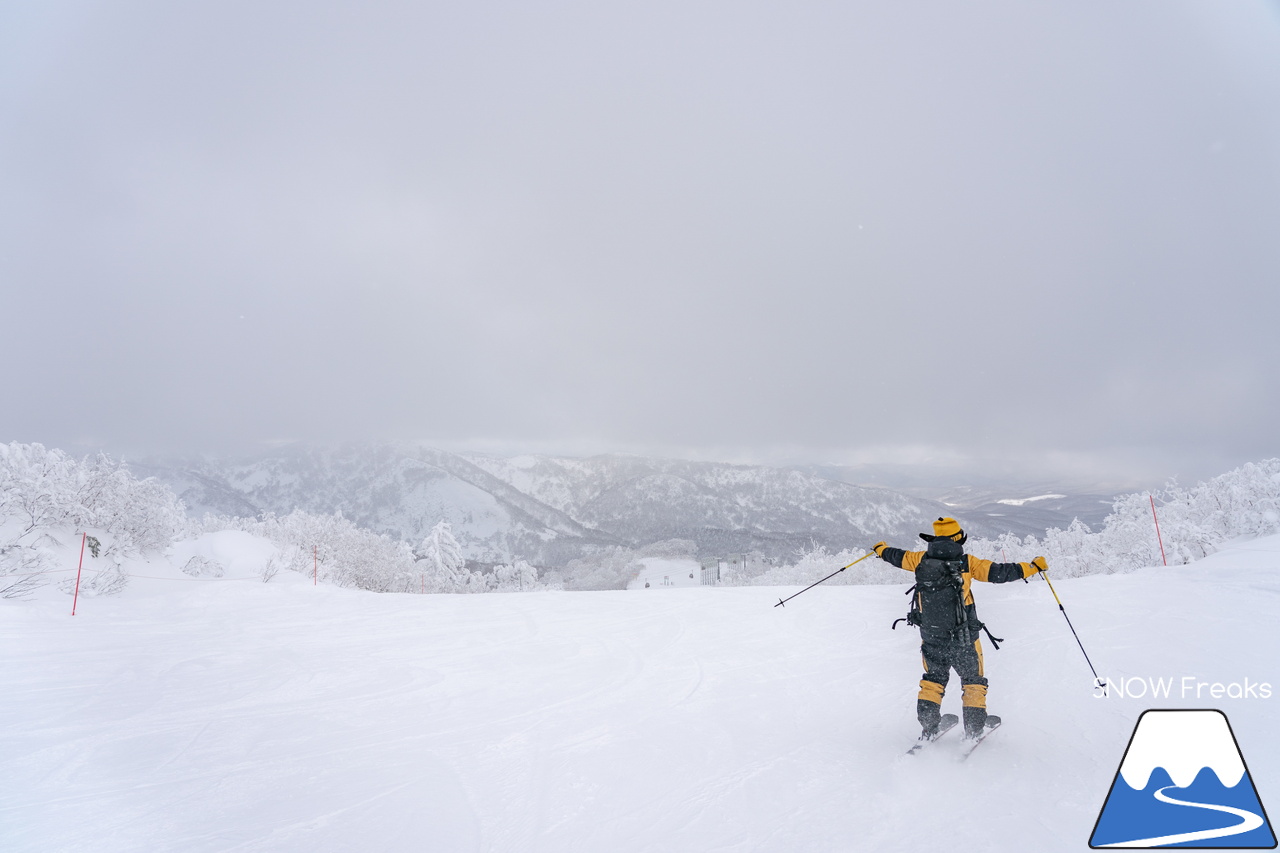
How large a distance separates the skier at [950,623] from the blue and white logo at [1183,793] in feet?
4.31

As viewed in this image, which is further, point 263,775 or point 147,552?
point 147,552

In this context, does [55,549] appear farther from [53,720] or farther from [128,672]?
[53,720]

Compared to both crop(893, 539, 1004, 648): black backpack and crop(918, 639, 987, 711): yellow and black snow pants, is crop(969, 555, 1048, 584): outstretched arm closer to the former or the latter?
crop(893, 539, 1004, 648): black backpack

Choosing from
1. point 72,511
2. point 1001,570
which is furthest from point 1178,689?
point 72,511

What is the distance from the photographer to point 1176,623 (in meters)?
9.51

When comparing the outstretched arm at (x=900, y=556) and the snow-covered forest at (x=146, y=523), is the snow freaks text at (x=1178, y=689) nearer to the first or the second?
the outstretched arm at (x=900, y=556)

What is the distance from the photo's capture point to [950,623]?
5414 millimetres

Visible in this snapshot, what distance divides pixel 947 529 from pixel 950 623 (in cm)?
100

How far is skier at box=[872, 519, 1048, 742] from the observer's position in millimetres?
5445

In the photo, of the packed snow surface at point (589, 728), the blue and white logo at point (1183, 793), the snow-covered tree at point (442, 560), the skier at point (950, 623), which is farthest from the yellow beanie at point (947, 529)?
the snow-covered tree at point (442, 560)

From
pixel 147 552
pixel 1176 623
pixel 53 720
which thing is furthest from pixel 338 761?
pixel 147 552

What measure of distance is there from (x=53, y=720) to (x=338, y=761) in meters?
4.31

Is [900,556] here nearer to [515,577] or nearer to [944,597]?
[944,597]

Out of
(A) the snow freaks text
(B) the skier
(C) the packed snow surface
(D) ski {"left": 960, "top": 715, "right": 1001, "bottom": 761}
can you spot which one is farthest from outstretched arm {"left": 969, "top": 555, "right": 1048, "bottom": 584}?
(A) the snow freaks text
